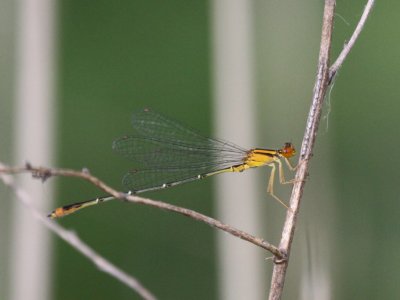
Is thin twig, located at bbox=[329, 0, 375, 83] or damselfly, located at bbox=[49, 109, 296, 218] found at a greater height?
thin twig, located at bbox=[329, 0, 375, 83]

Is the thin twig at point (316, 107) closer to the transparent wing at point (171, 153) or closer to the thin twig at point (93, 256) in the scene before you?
the thin twig at point (93, 256)

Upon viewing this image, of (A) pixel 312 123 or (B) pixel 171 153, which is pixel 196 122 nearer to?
(B) pixel 171 153

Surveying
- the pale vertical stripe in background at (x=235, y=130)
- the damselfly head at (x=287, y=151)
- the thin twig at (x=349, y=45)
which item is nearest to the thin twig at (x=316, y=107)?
the thin twig at (x=349, y=45)

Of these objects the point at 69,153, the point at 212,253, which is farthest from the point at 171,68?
the point at 212,253

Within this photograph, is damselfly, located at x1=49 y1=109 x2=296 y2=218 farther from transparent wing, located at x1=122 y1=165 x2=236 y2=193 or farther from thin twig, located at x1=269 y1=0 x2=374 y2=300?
thin twig, located at x1=269 y1=0 x2=374 y2=300

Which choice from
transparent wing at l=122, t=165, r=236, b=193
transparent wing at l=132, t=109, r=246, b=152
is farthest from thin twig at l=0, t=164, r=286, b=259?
transparent wing at l=132, t=109, r=246, b=152

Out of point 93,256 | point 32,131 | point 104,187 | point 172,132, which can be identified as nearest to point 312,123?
A: point 104,187
